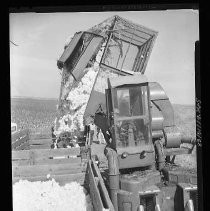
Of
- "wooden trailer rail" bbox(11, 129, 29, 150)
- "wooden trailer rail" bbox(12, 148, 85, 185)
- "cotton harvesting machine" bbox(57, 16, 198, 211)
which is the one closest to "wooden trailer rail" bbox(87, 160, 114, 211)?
"cotton harvesting machine" bbox(57, 16, 198, 211)

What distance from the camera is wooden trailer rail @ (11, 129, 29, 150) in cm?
213

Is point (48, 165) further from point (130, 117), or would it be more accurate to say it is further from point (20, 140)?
point (130, 117)

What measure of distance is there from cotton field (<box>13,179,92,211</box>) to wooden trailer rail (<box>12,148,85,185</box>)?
4 cm

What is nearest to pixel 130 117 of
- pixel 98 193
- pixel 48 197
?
pixel 98 193

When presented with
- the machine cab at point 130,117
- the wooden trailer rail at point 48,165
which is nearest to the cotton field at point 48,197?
the wooden trailer rail at point 48,165

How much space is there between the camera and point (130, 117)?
2152 mm

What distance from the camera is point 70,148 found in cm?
239

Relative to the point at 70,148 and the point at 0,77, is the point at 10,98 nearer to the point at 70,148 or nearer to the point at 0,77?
the point at 0,77

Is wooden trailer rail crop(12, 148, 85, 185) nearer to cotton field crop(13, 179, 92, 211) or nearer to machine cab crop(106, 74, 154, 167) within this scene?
cotton field crop(13, 179, 92, 211)

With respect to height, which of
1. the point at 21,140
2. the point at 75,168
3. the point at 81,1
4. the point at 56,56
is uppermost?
the point at 81,1

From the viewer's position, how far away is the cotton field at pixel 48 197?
2086mm

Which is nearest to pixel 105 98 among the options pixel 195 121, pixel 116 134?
pixel 116 134

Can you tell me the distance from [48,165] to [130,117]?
597mm

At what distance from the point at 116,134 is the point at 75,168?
0.41 m
